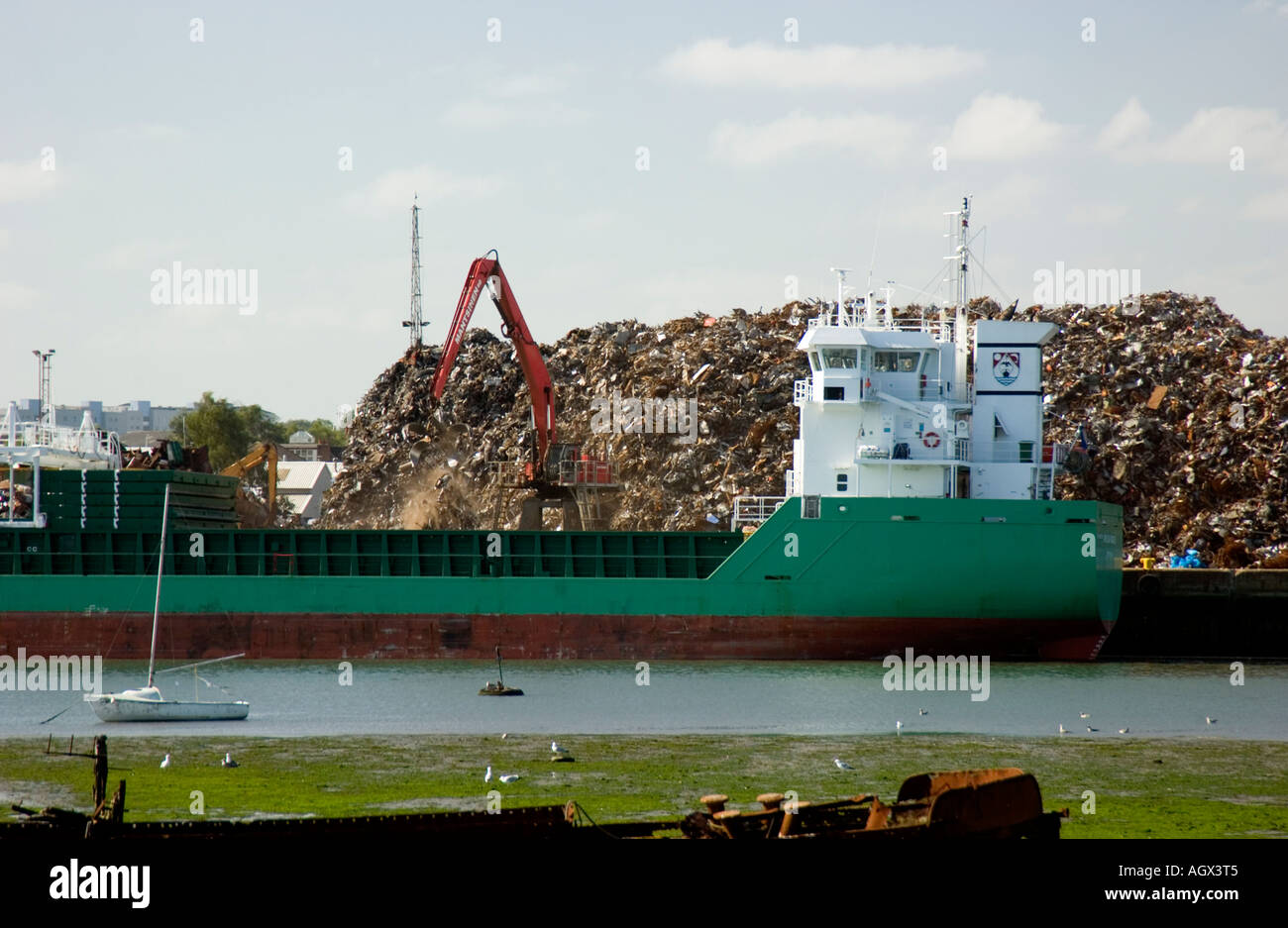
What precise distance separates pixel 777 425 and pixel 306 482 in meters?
50.2

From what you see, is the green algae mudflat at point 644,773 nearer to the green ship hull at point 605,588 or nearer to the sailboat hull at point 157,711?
the sailboat hull at point 157,711

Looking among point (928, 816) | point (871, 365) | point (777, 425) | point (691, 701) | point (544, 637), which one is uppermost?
point (871, 365)

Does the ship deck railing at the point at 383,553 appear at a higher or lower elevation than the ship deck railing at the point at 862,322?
lower

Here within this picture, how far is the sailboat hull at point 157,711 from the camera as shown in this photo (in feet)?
70.3

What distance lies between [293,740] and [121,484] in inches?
684

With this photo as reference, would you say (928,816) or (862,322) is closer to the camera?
(928,816)

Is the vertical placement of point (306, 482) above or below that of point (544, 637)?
above

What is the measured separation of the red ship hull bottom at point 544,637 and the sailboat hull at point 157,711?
34.1 ft

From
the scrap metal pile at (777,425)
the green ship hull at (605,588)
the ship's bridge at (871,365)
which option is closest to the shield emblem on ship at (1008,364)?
the ship's bridge at (871,365)

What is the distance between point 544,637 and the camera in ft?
104

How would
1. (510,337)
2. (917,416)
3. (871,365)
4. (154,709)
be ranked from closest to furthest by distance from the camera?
(154,709)
(917,416)
(871,365)
(510,337)

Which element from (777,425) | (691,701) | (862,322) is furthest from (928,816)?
(777,425)

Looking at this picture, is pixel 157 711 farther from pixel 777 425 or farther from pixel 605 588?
pixel 777 425
